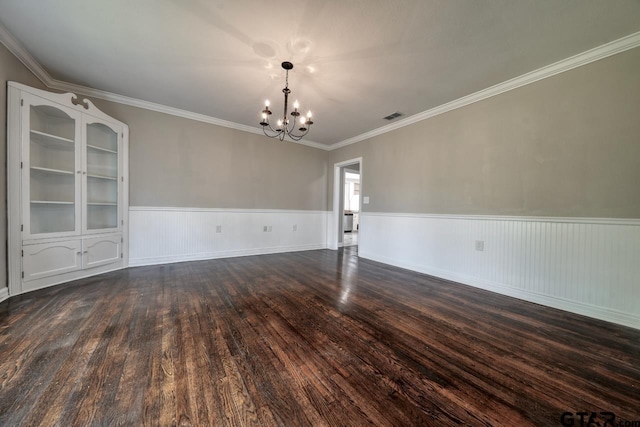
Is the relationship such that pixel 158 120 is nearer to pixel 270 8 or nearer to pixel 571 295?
pixel 270 8

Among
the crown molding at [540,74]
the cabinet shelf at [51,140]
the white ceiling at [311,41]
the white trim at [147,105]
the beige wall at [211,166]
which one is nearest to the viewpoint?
the white ceiling at [311,41]

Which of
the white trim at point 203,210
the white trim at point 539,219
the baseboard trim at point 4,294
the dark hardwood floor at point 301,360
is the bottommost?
the dark hardwood floor at point 301,360

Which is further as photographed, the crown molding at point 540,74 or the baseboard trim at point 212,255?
the baseboard trim at point 212,255

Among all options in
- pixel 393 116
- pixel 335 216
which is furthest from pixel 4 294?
pixel 393 116

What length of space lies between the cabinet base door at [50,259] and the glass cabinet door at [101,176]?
307mm

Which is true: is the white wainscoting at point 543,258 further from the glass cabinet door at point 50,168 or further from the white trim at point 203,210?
the glass cabinet door at point 50,168

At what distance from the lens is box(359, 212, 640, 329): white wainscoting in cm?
225

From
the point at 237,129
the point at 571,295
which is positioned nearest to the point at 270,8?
the point at 237,129

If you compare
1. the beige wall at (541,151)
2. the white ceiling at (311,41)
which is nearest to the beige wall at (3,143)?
the white ceiling at (311,41)

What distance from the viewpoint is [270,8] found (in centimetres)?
195

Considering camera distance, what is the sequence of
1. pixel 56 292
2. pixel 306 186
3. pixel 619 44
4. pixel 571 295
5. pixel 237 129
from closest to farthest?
pixel 619 44, pixel 571 295, pixel 56 292, pixel 237 129, pixel 306 186

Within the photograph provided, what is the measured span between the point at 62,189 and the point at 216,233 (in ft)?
7.18

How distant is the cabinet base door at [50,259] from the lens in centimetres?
267

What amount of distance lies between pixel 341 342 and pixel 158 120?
453 cm
